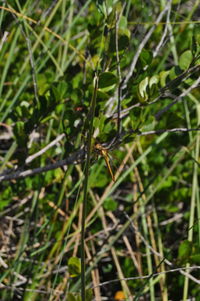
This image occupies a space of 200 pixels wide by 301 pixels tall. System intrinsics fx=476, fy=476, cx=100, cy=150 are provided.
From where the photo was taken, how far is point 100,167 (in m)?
1.33

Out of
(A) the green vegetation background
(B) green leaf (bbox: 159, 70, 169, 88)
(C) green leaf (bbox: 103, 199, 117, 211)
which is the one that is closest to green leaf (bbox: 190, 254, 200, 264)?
(A) the green vegetation background

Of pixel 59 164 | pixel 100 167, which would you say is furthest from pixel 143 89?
Result: pixel 100 167

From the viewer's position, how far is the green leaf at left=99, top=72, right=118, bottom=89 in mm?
946

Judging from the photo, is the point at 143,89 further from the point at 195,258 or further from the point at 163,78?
the point at 195,258

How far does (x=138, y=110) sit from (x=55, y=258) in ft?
1.68

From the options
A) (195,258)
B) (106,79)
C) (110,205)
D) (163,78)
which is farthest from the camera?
(110,205)

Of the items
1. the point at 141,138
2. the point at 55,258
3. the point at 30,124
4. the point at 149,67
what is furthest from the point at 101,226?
the point at 149,67

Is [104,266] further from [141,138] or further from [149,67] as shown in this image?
[149,67]

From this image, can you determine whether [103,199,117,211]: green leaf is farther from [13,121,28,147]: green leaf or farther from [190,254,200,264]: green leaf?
[13,121,28,147]: green leaf

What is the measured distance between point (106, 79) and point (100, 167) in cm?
42

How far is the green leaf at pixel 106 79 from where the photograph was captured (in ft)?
3.10

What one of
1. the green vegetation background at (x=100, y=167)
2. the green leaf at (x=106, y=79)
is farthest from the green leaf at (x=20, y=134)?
the green leaf at (x=106, y=79)

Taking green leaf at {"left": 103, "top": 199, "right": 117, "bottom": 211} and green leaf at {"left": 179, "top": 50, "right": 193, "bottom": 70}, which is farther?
green leaf at {"left": 103, "top": 199, "right": 117, "bottom": 211}

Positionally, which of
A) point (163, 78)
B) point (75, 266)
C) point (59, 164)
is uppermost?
point (163, 78)
